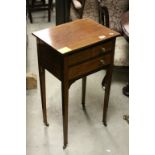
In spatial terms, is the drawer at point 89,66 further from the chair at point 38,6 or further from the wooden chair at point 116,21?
the chair at point 38,6

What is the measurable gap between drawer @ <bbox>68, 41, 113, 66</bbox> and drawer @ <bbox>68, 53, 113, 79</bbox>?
3 cm

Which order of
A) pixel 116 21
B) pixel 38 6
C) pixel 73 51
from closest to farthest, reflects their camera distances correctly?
pixel 73 51, pixel 116 21, pixel 38 6

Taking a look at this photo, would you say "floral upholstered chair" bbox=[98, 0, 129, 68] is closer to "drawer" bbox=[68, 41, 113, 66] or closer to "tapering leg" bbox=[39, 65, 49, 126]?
"drawer" bbox=[68, 41, 113, 66]

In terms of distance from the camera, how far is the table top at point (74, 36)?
1.73m

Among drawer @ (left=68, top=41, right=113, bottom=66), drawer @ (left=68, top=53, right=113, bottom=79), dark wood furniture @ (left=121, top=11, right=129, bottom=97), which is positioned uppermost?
dark wood furniture @ (left=121, top=11, right=129, bottom=97)

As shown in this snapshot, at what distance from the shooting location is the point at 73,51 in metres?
1.69

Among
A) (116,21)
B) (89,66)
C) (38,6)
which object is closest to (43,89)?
(89,66)

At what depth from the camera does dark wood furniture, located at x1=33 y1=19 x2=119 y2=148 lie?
5.65 ft

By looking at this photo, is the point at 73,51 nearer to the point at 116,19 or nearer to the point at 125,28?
the point at 125,28

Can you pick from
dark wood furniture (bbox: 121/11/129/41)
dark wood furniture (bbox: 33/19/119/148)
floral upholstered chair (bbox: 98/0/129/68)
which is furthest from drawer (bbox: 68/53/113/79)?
floral upholstered chair (bbox: 98/0/129/68)

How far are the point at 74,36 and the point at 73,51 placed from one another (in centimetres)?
18
